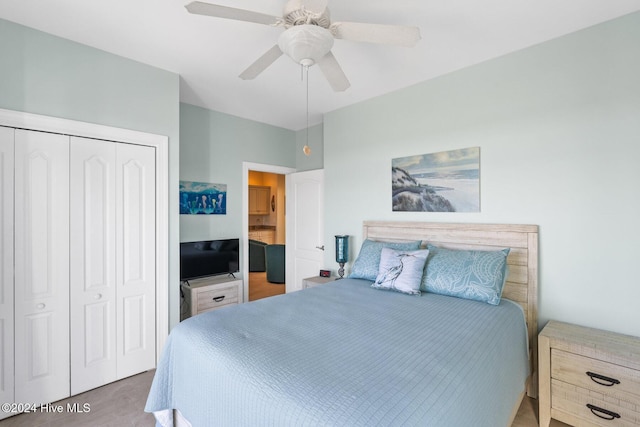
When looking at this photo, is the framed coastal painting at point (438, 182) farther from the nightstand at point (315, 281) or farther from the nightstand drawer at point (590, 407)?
the nightstand drawer at point (590, 407)

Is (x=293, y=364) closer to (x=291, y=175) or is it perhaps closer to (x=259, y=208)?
(x=291, y=175)

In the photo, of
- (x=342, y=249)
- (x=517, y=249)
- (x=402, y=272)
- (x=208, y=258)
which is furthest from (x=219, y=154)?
(x=517, y=249)

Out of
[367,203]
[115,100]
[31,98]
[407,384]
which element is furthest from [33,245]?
[367,203]

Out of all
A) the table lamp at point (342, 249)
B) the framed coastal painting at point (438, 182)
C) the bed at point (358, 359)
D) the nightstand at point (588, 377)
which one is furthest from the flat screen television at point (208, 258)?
the nightstand at point (588, 377)

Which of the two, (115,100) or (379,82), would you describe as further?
(379,82)

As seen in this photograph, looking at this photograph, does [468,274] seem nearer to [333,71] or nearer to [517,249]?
[517,249]

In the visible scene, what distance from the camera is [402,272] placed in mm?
2416

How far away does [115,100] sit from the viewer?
2.44 metres

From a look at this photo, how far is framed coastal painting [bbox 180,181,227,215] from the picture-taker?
357 cm

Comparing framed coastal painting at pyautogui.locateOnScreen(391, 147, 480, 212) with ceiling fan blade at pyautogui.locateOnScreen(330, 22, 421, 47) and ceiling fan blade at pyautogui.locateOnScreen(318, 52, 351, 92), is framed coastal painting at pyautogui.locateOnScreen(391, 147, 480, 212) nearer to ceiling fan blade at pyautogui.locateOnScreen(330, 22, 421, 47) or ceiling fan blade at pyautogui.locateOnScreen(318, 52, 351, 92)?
ceiling fan blade at pyautogui.locateOnScreen(318, 52, 351, 92)

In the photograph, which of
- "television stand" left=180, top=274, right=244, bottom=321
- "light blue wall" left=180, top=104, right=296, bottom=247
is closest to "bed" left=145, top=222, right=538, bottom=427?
"television stand" left=180, top=274, right=244, bottom=321

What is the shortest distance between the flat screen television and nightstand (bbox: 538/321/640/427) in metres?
3.17

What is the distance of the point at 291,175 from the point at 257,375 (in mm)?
3614

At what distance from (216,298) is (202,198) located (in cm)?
124
